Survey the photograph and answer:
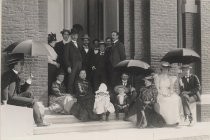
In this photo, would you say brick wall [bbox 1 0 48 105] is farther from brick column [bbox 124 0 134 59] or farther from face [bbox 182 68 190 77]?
face [bbox 182 68 190 77]

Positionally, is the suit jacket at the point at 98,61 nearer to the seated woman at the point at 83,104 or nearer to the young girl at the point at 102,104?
the seated woman at the point at 83,104

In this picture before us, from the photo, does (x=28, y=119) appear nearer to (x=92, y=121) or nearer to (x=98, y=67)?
(x=92, y=121)

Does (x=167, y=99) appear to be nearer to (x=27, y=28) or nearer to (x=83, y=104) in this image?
(x=83, y=104)

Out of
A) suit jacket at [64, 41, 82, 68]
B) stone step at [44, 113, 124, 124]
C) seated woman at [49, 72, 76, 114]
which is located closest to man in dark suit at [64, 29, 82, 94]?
suit jacket at [64, 41, 82, 68]

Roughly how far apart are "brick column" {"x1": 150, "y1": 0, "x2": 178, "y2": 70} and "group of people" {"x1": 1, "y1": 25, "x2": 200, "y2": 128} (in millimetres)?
1082

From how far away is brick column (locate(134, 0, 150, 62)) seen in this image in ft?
44.9

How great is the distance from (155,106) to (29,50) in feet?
13.6

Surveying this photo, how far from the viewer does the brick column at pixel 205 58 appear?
14.3 m

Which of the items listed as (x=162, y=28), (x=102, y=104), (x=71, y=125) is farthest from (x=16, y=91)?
(x=162, y=28)

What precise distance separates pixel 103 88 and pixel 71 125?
1356 mm

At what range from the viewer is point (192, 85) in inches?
502

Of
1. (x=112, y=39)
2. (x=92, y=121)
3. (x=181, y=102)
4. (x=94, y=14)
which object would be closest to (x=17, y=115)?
(x=92, y=121)

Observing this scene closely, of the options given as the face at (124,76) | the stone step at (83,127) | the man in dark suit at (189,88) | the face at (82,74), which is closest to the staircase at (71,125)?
the stone step at (83,127)

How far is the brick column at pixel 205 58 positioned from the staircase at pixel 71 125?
383cm
